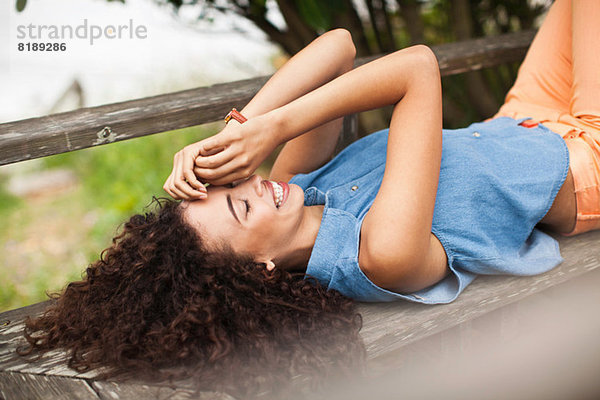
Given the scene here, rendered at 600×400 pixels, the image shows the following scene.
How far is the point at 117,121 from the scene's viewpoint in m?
2.11

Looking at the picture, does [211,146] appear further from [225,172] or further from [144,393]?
[144,393]

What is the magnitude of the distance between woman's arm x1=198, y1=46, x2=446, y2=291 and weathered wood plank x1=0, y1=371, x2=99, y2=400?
0.68 meters

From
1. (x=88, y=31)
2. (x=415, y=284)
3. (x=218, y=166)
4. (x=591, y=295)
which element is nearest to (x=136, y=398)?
(x=218, y=166)

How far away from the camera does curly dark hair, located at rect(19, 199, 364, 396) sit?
1.53 meters

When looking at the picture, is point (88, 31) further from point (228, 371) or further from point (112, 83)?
point (228, 371)

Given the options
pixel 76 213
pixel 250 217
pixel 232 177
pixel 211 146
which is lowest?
pixel 76 213

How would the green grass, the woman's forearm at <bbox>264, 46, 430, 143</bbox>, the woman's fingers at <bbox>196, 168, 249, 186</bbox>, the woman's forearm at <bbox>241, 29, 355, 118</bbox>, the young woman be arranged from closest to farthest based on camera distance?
the young woman
the woman's fingers at <bbox>196, 168, 249, 186</bbox>
the woman's forearm at <bbox>264, 46, 430, 143</bbox>
the woman's forearm at <bbox>241, 29, 355, 118</bbox>
the green grass

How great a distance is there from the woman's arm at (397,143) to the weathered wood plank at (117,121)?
561mm

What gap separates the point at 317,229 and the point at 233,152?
1.26 feet

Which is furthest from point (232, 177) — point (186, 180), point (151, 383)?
point (151, 383)

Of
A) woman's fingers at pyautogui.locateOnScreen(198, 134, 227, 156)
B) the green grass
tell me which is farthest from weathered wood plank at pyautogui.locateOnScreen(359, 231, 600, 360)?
the green grass

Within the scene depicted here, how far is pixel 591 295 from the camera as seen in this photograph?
1278mm

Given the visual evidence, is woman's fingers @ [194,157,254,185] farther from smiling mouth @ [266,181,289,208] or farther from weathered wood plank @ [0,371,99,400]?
weathered wood plank @ [0,371,99,400]

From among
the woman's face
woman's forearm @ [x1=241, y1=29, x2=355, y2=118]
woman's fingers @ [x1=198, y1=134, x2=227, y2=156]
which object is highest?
woman's forearm @ [x1=241, y1=29, x2=355, y2=118]
